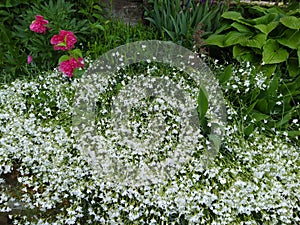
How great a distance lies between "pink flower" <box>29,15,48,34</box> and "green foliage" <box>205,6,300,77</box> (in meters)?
1.56

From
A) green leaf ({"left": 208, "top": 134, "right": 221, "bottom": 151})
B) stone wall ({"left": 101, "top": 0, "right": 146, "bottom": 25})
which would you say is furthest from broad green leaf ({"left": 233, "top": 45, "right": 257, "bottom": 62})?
stone wall ({"left": 101, "top": 0, "right": 146, "bottom": 25})

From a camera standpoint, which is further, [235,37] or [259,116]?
[235,37]

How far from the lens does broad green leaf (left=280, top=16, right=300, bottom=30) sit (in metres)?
3.30

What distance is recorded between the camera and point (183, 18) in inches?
142

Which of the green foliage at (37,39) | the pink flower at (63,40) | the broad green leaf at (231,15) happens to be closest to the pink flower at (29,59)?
the green foliage at (37,39)

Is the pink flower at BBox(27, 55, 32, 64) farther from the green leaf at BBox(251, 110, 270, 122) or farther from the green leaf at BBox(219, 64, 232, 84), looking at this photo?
the green leaf at BBox(251, 110, 270, 122)

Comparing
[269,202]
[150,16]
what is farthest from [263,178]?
[150,16]

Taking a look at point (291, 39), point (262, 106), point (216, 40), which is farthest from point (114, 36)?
point (291, 39)

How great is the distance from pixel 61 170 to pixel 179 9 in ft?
7.12

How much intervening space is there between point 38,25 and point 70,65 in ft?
1.66

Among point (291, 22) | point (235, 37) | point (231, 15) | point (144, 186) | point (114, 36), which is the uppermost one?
point (291, 22)

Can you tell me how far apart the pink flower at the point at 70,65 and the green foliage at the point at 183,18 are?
2.95 feet

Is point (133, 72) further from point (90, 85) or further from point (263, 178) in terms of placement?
point (263, 178)

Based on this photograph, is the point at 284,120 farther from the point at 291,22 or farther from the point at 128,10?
the point at 128,10
